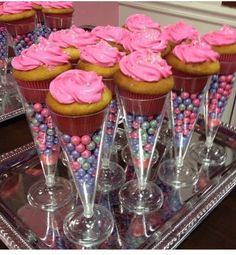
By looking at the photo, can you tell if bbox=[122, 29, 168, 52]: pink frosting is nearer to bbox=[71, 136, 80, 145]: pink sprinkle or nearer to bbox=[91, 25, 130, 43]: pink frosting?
bbox=[91, 25, 130, 43]: pink frosting

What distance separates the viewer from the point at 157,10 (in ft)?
6.47

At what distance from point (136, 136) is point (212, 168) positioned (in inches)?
11.6

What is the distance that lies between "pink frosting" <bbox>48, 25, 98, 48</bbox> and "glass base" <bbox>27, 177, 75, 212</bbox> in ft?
1.09

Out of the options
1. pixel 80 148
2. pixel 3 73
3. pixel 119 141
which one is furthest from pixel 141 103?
pixel 3 73

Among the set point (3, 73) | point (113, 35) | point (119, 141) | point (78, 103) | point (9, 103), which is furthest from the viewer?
point (3, 73)

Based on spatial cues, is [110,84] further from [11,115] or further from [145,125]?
[11,115]

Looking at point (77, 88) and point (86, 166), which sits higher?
point (77, 88)

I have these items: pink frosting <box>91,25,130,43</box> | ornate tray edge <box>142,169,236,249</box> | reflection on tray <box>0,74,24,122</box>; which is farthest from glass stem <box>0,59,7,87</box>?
ornate tray edge <box>142,169,236,249</box>

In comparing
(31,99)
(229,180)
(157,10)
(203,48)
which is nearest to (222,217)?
(229,180)

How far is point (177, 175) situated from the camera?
0.88 meters

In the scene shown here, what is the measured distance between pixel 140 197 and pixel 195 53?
1.14 ft

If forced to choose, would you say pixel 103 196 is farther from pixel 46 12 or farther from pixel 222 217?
pixel 46 12

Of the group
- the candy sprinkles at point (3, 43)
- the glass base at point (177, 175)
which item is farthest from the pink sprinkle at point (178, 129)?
the candy sprinkles at point (3, 43)

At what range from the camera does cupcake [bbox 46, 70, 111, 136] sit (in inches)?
22.5
